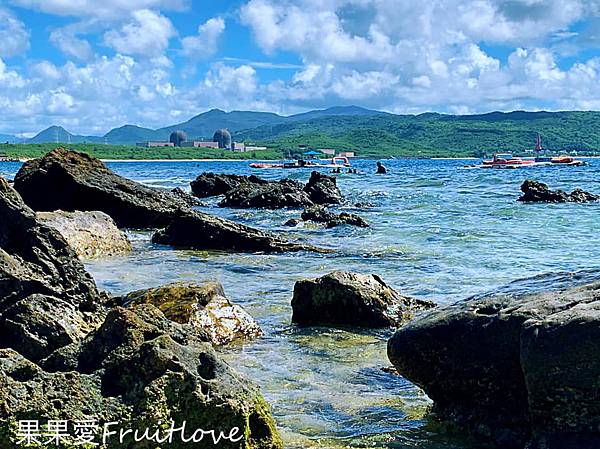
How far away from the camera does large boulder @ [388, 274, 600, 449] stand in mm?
6023

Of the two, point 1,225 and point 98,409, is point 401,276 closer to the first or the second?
point 1,225

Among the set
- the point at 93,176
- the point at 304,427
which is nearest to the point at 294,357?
the point at 304,427

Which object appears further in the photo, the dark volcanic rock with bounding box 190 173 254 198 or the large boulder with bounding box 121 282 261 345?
the dark volcanic rock with bounding box 190 173 254 198

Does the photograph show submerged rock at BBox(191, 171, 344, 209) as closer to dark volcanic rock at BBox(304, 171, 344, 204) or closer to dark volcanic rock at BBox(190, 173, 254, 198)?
dark volcanic rock at BBox(304, 171, 344, 204)

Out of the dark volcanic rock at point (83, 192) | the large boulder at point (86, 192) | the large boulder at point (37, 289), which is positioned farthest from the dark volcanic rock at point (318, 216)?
the large boulder at point (37, 289)

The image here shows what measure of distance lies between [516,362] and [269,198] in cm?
3126

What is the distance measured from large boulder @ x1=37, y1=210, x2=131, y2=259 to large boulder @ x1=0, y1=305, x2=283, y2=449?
11.9 metres

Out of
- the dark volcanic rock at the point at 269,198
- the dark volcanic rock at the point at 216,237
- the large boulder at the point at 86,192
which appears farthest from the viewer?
the dark volcanic rock at the point at 269,198

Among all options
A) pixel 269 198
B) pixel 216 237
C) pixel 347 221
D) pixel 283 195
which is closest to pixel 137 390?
pixel 216 237

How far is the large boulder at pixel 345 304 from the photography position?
1137 cm

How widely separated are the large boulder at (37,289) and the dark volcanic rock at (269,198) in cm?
2810

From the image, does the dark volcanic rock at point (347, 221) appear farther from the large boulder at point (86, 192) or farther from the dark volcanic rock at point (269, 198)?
the dark volcanic rock at point (269, 198)

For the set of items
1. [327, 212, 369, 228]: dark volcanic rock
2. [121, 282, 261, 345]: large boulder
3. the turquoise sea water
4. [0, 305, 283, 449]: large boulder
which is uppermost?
[0, 305, 283, 449]: large boulder

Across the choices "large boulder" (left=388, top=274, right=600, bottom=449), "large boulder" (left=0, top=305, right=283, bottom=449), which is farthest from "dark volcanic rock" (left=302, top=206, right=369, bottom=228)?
"large boulder" (left=0, top=305, right=283, bottom=449)
